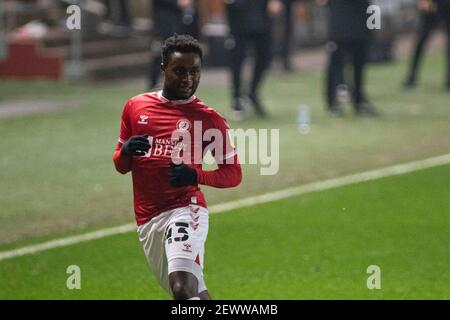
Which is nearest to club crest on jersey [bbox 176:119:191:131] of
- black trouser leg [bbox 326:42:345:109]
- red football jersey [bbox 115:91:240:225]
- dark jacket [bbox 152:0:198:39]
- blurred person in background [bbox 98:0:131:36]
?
red football jersey [bbox 115:91:240:225]

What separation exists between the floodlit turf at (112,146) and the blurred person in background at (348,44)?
11.4 inches

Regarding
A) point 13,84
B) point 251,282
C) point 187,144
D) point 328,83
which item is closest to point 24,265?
point 251,282

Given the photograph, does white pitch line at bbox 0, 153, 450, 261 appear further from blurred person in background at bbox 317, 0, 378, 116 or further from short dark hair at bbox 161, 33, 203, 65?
short dark hair at bbox 161, 33, 203, 65

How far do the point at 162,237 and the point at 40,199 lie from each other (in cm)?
565

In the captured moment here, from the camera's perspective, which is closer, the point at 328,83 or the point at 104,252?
the point at 104,252

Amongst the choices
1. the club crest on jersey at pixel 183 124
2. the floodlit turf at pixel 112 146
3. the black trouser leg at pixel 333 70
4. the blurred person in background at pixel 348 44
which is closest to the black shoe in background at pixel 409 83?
the floodlit turf at pixel 112 146

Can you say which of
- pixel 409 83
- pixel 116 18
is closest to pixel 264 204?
pixel 409 83

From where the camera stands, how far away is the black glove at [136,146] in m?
6.69

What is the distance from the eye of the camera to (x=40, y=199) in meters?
12.3

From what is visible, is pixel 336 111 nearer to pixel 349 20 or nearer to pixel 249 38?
pixel 349 20

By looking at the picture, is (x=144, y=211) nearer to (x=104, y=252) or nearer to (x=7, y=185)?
(x=104, y=252)

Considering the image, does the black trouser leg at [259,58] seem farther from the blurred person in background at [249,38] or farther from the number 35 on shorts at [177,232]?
the number 35 on shorts at [177,232]

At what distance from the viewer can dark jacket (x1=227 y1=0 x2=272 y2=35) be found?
1744 centimetres

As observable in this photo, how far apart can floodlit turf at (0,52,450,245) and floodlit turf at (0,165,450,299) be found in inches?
32.0
